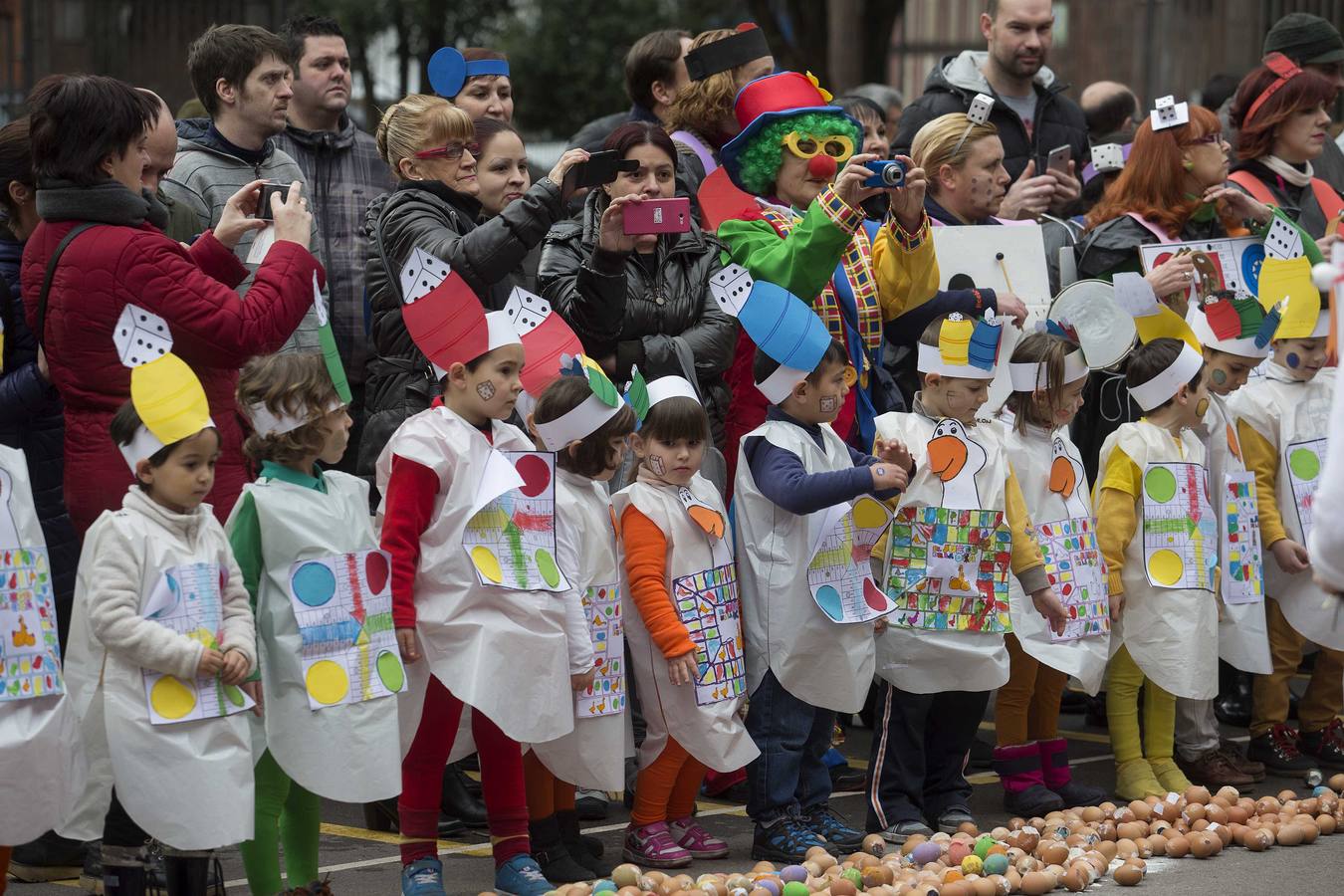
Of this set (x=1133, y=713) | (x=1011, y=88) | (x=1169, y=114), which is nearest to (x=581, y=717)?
(x=1133, y=713)

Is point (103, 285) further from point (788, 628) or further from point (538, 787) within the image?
point (788, 628)

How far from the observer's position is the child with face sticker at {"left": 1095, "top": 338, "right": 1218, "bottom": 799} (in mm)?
6855

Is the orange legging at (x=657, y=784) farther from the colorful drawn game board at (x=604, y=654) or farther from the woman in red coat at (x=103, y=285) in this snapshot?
the woman in red coat at (x=103, y=285)

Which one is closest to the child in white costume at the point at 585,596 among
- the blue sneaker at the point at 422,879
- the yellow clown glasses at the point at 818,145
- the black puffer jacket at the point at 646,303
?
the blue sneaker at the point at 422,879

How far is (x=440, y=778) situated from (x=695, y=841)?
3.12ft

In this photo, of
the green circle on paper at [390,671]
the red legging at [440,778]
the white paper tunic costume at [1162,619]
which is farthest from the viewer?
the white paper tunic costume at [1162,619]

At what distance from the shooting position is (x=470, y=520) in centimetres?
543

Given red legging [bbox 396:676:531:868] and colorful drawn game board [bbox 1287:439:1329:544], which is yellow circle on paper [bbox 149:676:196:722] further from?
colorful drawn game board [bbox 1287:439:1329:544]

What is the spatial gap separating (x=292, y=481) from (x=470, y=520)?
513 mm

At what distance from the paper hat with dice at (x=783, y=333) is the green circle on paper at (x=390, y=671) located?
1559mm

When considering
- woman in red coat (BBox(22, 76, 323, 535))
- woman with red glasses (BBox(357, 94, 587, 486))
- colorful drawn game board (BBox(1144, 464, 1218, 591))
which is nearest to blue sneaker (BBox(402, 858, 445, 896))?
woman in red coat (BBox(22, 76, 323, 535))

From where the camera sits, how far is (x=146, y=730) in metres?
4.79

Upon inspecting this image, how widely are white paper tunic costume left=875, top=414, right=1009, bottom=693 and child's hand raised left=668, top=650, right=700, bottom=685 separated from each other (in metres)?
0.83

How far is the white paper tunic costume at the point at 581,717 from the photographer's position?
5715 mm
